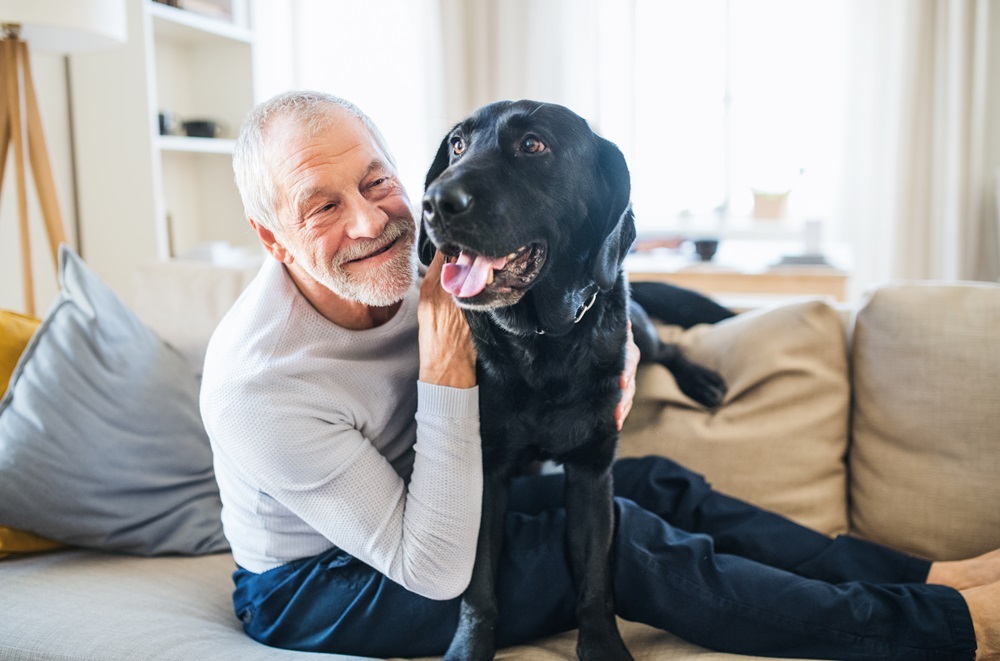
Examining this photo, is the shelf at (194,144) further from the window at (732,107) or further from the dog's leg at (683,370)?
the dog's leg at (683,370)

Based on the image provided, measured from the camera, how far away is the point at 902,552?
1474 mm

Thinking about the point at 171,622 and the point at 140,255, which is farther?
the point at 140,255

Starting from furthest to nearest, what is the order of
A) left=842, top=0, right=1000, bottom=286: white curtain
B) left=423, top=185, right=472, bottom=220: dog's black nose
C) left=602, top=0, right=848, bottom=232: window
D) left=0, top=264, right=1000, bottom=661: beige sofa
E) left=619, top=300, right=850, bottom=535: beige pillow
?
left=602, top=0, right=848, bottom=232: window < left=842, top=0, right=1000, bottom=286: white curtain < left=619, top=300, right=850, bottom=535: beige pillow < left=0, top=264, right=1000, bottom=661: beige sofa < left=423, top=185, right=472, bottom=220: dog's black nose

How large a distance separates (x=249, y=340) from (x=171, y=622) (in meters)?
0.46

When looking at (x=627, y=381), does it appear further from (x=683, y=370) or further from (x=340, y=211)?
(x=340, y=211)

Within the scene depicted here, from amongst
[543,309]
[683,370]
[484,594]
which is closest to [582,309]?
[543,309]

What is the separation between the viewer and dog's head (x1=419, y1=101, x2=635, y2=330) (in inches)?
38.2

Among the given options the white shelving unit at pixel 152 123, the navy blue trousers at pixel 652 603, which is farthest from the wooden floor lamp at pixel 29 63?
the navy blue trousers at pixel 652 603

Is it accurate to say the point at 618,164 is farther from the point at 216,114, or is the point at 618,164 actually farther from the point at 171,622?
the point at 216,114

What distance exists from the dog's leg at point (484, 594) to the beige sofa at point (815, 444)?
0.31 feet

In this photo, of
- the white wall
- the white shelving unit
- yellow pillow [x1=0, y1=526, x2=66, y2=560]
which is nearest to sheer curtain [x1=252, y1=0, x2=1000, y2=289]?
the white shelving unit

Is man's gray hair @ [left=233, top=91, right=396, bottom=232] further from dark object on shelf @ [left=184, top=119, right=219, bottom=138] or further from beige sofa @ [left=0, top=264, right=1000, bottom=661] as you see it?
dark object on shelf @ [left=184, top=119, right=219, bottom=138]

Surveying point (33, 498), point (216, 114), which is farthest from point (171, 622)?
point (216, 114)

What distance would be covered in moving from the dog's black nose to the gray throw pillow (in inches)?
36.8
